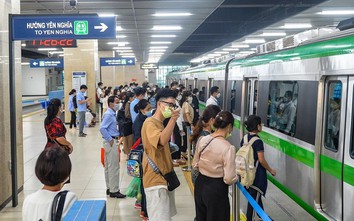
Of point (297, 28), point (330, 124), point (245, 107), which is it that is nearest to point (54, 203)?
point (330, 124)

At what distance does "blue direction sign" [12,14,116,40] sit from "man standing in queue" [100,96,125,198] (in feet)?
3.63

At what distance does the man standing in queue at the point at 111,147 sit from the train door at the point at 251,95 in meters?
2.97

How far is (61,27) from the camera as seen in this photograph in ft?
22.5

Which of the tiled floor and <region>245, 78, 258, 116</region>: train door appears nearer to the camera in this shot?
the tiled floor

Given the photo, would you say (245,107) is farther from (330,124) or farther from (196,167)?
(196,167)

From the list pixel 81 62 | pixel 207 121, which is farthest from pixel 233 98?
pixel 81 62

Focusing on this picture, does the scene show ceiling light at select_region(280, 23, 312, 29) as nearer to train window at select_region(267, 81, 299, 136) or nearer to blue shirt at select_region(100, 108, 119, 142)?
train window at select_region(267, 81, 299, 136)

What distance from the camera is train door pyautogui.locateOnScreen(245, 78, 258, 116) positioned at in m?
A: 8.65

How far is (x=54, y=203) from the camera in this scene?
2615 mm

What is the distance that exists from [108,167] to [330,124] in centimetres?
371

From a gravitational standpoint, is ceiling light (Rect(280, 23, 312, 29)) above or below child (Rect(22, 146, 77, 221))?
above

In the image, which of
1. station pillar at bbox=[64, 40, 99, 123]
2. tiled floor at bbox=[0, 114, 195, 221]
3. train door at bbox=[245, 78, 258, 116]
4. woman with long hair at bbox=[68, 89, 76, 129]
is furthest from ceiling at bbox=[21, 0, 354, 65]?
tiled floor at bbox=[0, 114, 195, 221]

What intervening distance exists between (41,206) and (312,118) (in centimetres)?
380

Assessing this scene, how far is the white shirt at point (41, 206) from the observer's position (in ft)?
8.55
